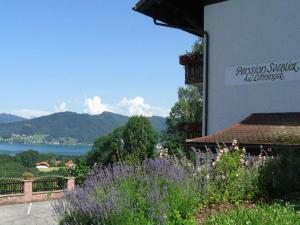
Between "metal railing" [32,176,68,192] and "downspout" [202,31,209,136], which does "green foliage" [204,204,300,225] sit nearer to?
"downspout" [202,31,209,136]

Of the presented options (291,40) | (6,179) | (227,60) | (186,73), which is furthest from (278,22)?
(6,179)

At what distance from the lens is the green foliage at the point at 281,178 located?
28.1 feet

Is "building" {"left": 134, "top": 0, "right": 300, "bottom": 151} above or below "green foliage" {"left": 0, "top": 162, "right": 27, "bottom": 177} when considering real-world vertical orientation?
above

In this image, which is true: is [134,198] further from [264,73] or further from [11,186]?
[11,186]

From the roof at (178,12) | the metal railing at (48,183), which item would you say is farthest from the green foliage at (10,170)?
the roof at (178,12)

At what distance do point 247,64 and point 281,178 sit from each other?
6597 mm

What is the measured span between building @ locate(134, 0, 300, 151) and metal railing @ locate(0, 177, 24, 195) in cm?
1368

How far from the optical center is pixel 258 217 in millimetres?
6426

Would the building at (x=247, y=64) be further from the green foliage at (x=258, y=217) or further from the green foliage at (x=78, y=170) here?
the green foliage at (x=78, y=170)

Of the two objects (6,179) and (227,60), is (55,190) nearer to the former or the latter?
(6,179)

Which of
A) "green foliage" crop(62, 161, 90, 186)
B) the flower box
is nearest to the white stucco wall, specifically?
the flower box

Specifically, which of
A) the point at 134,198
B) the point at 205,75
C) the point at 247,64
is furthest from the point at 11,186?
the point at 134,198

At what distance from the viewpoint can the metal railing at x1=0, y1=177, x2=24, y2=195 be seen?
26.0m

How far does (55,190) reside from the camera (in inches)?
1121
